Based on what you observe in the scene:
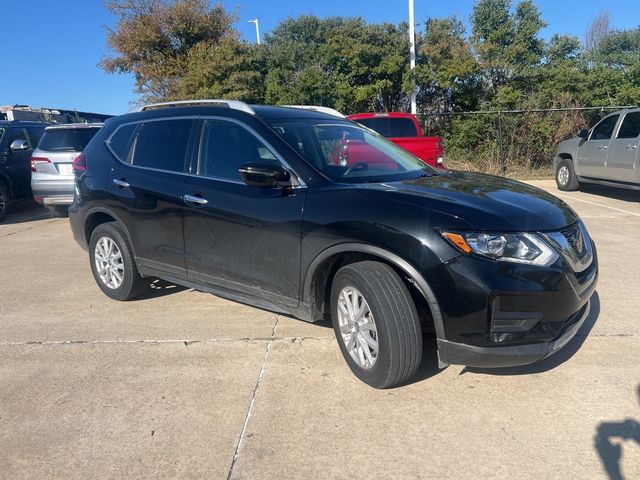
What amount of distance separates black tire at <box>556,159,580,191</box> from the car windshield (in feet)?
29.6

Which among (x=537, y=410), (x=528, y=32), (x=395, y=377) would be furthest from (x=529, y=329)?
(x=528, y=32)

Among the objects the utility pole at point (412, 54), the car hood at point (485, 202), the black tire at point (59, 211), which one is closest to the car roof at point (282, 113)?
the car hood at point (485, 202)

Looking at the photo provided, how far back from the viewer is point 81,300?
514 cm

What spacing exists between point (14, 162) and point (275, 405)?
963 centimetres

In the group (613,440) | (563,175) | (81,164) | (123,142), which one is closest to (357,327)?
(613,440)

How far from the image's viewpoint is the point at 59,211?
9.88m

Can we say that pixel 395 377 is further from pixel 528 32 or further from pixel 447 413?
pixel 528 32

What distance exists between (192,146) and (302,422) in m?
2.42

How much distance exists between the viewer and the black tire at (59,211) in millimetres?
9648

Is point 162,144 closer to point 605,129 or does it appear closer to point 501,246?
point 501,246

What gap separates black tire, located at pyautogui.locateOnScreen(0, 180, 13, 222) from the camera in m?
9.99

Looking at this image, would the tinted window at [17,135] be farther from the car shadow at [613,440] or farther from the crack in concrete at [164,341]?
the car shadow at [613,440]

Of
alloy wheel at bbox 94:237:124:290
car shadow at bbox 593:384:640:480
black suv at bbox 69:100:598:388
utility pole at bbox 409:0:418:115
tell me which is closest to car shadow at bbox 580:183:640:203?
utility pole at bbox 409:0:418:115

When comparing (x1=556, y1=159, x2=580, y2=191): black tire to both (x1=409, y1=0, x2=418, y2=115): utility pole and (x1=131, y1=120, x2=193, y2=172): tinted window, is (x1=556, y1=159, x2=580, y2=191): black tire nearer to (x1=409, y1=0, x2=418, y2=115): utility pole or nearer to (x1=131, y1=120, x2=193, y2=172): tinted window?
(x1=409, y1=0, x2=418, y2=115): utility pole
